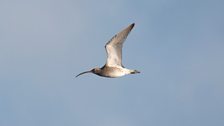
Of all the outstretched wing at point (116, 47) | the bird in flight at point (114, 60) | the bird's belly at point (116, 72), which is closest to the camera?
the outstretched wing at point (116, 47)

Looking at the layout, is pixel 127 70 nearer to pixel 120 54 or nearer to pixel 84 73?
pixel 120 54

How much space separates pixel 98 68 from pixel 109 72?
4.31 feet

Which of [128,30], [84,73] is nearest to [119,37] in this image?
[128,30]

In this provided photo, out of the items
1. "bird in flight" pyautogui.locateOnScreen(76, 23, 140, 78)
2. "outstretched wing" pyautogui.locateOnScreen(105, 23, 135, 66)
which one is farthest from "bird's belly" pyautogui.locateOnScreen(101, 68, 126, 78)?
"outstretched wing" pyautogui.locateOnScreen(105, 23, 135, 66)

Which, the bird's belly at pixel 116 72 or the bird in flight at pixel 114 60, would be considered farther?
the bird's belly at pixel 116 72

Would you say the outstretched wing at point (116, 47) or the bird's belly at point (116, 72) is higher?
the outstretched wing at point (116, 47)

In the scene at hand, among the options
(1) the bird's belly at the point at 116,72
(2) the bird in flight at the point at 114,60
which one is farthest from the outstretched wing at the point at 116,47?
(1) the bird's belly at the point at 116,72

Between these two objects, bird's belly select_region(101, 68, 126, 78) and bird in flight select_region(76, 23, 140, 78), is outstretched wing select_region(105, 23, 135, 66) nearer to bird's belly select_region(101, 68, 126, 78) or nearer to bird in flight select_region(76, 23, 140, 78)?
bird in flight select_region(76, 23, 140, 78)

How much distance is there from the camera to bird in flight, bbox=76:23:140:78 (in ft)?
155

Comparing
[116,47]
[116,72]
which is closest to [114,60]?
[116,72]

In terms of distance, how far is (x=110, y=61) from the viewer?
48.8 meters

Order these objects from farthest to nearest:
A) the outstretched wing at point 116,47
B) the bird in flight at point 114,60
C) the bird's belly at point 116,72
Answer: the bird's belly at point 116,72, the bird in flight at point 114,60, the outstretched wing at point 116,47

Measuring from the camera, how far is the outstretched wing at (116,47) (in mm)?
46875

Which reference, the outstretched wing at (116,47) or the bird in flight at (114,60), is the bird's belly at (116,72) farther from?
the outstretched wing at (116,47)
